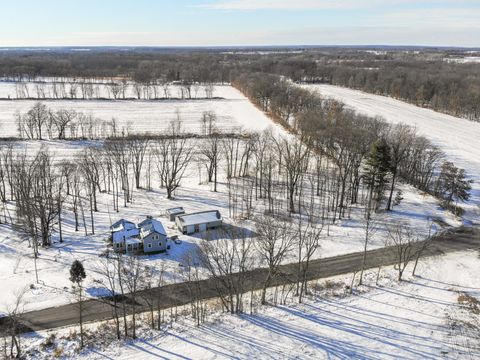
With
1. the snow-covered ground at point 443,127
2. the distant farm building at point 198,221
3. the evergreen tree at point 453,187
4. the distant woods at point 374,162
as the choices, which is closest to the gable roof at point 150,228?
the distant farm building at point 198,221

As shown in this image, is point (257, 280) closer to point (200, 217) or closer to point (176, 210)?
point (200, 217)

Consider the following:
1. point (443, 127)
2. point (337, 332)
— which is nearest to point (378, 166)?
point (337, 332)

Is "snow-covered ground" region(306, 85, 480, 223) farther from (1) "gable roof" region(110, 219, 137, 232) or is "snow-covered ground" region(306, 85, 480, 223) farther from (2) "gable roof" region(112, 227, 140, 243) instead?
(1) "gable roof" region(110, 219, 137, 232)

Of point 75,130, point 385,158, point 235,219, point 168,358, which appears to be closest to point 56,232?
point 235,219

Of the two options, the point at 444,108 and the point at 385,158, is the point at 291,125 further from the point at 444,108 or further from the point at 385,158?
the point at 444,108

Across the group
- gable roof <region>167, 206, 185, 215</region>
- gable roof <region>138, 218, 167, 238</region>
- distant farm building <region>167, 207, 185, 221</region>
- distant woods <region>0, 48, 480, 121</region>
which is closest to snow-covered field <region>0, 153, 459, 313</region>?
distant farm building <region>167, 207, 185, 221</region>

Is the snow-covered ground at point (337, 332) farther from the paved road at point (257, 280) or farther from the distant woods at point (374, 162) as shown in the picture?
the distant woods at point (374, 162)
